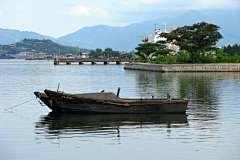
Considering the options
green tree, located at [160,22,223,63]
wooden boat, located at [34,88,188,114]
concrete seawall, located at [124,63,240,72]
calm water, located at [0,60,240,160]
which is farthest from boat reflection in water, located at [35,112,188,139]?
green tree, located at [160,22,223,63]

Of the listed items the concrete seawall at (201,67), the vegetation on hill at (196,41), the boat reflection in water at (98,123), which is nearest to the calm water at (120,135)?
the boat reflection in water at (98,123)

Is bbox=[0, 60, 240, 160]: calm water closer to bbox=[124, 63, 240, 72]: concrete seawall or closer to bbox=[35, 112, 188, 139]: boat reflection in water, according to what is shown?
bbox=[35, 112, 188, 139]: boat reflection in water

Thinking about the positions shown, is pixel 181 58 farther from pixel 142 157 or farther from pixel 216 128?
pixel 142 157

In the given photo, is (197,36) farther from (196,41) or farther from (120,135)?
(120,135)

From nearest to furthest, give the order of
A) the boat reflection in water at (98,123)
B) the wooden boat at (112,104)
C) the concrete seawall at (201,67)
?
the boat reflection in water at (98,123)
the wooden boat at (112,104)
the concrete seawall at (201,67)

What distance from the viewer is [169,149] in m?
16.7

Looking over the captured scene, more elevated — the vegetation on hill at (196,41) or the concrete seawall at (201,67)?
the vegetation on hill at (196,41)

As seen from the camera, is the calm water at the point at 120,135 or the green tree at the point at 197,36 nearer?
the calm water at the point at 120,135

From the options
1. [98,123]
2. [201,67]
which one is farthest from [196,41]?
[98,123]

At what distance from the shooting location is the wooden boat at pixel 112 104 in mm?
26438

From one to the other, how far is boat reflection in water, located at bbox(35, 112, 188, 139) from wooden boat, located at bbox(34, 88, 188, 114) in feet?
1.34

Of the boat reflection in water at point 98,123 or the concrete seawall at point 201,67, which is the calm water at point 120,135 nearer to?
the boat reflection in water at point 98,123

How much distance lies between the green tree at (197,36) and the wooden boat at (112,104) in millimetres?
67597

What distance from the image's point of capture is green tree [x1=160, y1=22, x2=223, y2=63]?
93375 millimetres
